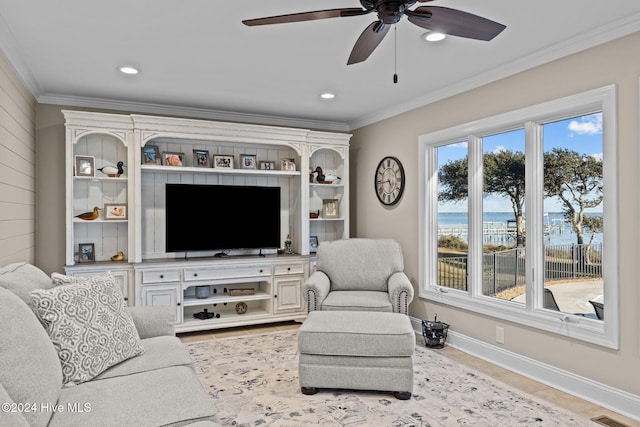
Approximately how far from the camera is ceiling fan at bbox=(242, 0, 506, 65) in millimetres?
1779

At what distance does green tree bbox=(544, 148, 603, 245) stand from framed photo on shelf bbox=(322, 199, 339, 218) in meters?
2.71

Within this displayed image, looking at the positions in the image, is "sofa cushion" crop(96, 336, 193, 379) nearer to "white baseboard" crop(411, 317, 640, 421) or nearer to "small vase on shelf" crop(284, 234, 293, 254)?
"white baseboard" crop(411, 317, 640, 421)

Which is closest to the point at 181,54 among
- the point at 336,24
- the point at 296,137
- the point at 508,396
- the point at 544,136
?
the point at 336,24

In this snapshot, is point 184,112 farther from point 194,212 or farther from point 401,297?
point 401,297

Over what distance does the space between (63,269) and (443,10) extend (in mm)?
4281

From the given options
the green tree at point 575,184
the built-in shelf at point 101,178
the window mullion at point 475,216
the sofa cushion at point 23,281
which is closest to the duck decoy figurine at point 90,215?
the built-in shelf at point 101,178

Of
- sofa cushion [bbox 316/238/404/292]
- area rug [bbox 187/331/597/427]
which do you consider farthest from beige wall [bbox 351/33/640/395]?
area rug [bbox 187/331/597/427]

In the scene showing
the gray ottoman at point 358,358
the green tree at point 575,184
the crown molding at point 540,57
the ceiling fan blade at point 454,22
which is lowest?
the gray ottoman at point 358,358

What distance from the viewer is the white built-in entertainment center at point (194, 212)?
4.32m

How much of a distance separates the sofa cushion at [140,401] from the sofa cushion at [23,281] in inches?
21.1

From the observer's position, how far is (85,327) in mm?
2062

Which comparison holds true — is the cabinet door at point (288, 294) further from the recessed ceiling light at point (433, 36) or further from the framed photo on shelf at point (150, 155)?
the recessed ceiling light at point (433, 36)

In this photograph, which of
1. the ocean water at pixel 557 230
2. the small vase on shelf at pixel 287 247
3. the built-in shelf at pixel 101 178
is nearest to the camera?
the ocean water at pixel 557 230

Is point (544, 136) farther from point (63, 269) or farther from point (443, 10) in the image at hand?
point (63, 269)
